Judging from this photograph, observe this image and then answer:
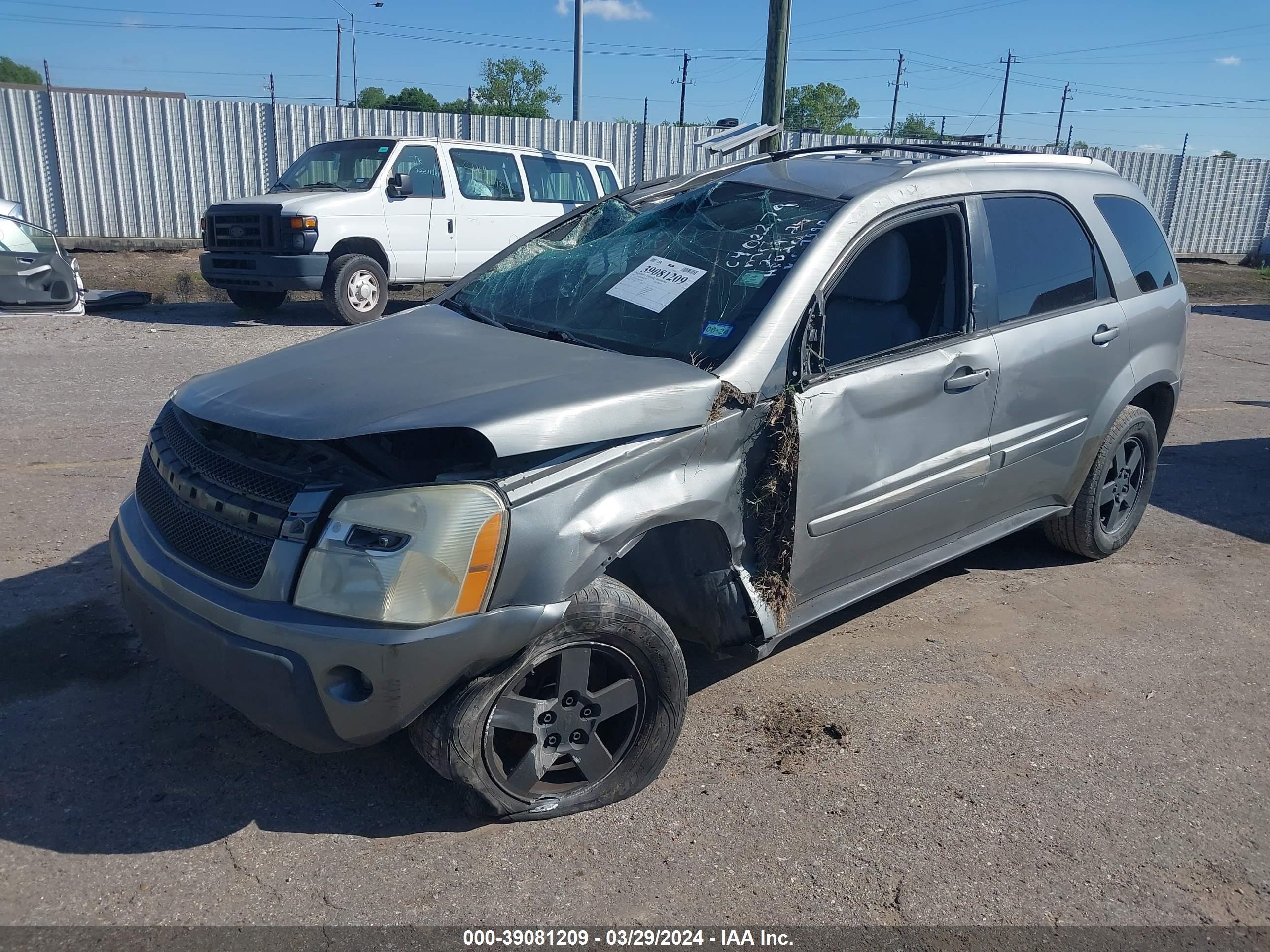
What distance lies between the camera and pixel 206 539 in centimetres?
287

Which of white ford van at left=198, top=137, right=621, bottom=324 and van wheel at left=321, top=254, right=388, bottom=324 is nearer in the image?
white ford van at left=198, top=137, right=621, bottom=324

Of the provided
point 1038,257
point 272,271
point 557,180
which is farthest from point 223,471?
point 557,180

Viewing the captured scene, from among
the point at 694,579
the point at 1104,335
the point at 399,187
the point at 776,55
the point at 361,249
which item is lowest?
the point at 694,579

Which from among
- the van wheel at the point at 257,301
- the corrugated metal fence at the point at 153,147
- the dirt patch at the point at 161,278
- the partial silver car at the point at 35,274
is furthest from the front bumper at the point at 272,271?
the corrugated metal fence at the point at 153,147

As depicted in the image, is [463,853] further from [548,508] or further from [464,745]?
[548,508]

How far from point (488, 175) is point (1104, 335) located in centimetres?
952

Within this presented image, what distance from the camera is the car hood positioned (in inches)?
107

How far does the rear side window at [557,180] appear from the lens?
13.1m

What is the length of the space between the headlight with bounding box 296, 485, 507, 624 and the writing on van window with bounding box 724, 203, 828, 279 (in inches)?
56.5

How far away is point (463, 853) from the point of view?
9.30 feet

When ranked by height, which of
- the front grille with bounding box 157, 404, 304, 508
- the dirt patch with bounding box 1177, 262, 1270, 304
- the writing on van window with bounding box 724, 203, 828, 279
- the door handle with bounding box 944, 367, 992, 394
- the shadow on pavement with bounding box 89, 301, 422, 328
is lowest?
the dirt patch with bounding box 1177, 262, 1270, 304

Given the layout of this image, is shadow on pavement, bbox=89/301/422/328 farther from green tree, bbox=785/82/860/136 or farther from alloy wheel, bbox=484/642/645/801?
green tree, bbox=785/82/860/136

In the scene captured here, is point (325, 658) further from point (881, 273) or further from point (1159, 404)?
point (1159, 404)

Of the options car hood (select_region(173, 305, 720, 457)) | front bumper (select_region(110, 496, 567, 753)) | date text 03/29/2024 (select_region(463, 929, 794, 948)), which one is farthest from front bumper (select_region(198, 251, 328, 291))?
date text 03/29/2024 (select_region(463, 929, 794, 948))
